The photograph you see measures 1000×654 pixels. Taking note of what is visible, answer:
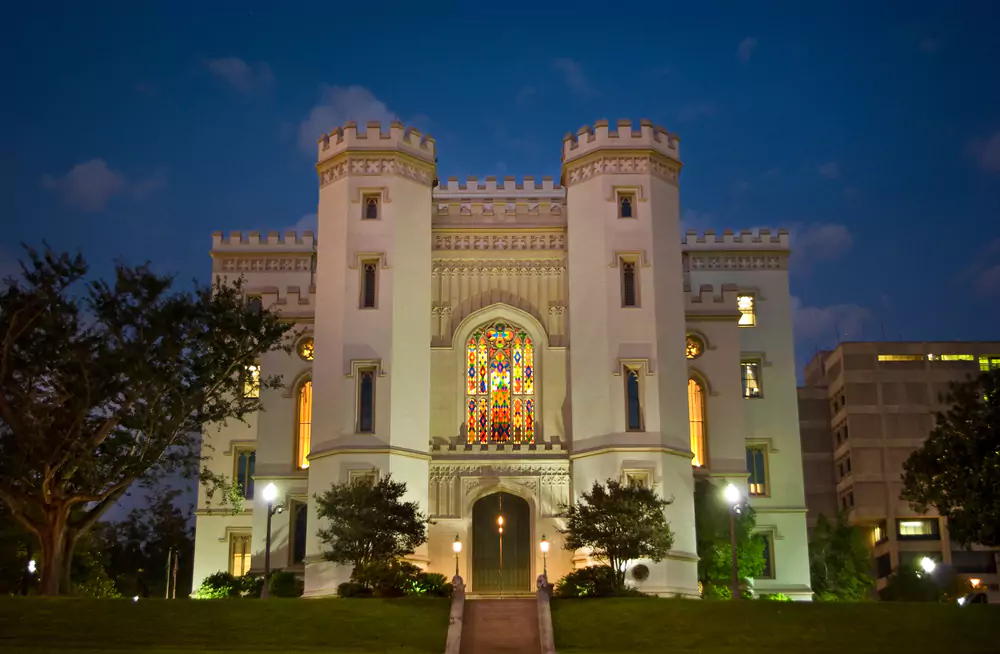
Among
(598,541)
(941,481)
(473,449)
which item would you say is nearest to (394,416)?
(473,449)

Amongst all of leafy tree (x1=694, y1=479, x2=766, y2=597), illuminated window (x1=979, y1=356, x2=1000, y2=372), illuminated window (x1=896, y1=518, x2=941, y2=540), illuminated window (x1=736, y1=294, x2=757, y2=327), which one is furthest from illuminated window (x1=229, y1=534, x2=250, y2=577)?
illuminated window (x1=979, y1=356, x2=1000, y2=372)

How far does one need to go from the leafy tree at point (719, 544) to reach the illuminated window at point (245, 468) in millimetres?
17317

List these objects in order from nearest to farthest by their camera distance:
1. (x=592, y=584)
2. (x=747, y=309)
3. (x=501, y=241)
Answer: (x=592, y=584) < (x=501, y=241) < (x=747, y=309)

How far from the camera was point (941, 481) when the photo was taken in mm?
33406

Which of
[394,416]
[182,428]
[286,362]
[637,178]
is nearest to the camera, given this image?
[182,428]

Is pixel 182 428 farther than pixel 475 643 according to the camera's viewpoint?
Yes

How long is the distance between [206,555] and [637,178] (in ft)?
71.4

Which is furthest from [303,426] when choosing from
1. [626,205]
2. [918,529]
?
[918,529]

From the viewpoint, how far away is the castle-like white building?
39.8 m

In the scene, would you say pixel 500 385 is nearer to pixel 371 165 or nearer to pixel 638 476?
pixel 638 476

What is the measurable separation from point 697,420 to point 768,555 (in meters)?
5.99

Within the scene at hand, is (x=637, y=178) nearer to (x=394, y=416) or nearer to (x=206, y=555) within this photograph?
(x=394, y=416)

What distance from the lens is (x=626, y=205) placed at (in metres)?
42.2

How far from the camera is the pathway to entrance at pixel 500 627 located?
2806 centimetres
